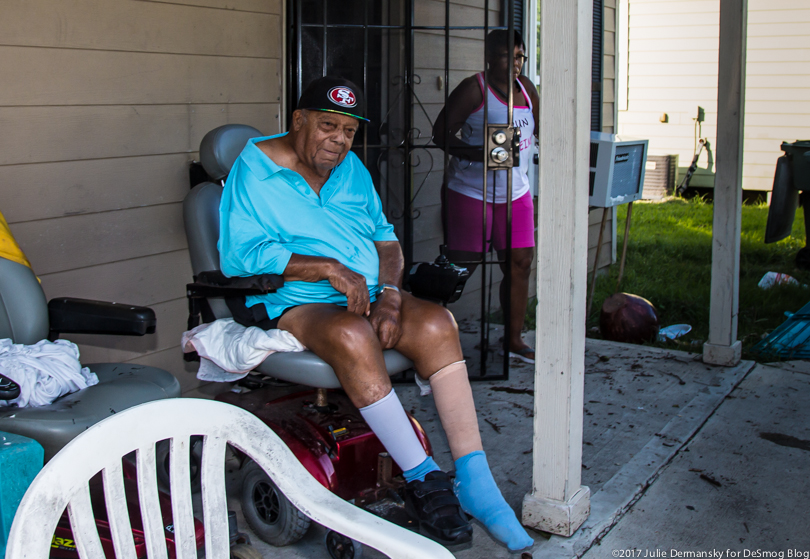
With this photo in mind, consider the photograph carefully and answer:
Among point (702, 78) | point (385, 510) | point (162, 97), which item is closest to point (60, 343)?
point (385, 510)

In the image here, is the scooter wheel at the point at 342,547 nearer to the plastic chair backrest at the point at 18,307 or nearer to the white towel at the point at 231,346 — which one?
the white towel at the point at 231,346

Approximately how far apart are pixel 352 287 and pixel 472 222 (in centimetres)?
147

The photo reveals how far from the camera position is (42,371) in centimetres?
186

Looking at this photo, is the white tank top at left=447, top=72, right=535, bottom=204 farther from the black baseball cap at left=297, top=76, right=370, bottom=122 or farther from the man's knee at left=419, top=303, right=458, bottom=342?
the man's knee at left=419, top=303, right=458, bottom=342

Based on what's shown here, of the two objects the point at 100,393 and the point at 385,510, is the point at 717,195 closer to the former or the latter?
the point at 385,510

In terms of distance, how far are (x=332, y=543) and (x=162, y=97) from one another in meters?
1.70

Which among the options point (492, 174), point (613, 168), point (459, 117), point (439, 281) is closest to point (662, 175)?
point (613, 168)

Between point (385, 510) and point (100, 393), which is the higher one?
point (100, 393)

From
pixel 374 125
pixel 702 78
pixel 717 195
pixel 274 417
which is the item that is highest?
pixel 702 78

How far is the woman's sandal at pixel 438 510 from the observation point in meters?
1.92

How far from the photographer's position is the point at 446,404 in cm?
216

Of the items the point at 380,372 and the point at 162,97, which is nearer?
the point at 380,372

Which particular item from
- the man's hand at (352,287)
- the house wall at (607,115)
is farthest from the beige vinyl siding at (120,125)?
the house wall at (607,115)

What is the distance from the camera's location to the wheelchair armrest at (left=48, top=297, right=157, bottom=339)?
6.51ft
